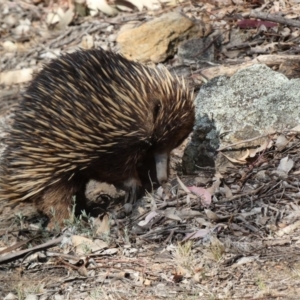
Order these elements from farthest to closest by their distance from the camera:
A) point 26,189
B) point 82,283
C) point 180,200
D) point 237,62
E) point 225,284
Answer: point 237,62
point 26,189
point 180,200
point 82,283
point 225,284

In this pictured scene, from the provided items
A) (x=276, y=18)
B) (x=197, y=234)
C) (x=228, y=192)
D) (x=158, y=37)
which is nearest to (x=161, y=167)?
(x=228, y=192)

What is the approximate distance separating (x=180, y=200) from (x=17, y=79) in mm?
4731

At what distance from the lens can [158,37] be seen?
8344 millimetres

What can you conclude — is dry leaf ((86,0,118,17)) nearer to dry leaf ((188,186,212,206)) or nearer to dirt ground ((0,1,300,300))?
dirt ground ((0,1,300,300))

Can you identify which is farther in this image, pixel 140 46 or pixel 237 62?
pixel 140 46

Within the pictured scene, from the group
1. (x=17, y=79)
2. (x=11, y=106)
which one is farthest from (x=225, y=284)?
(x=17, y=79)

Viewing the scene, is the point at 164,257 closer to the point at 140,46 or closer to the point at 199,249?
the point at 199,249

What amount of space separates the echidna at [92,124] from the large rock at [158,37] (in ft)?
8.05

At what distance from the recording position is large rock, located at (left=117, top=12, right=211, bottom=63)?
836 cm

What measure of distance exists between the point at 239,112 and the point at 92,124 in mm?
1353

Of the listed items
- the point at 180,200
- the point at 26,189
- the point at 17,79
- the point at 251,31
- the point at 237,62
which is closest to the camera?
the point at 180,200

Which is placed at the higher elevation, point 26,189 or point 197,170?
point 26,189

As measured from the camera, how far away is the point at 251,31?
8336 mm

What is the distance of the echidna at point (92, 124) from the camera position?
18.6 feet
